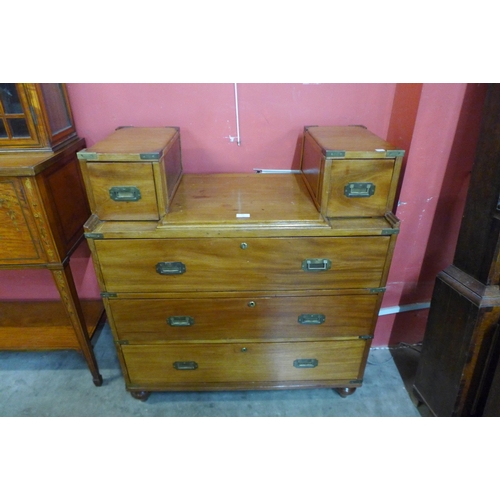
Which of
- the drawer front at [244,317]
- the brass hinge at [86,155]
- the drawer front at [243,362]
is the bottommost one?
the drawer front at [243,362]

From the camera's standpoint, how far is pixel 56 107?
139 centimetres

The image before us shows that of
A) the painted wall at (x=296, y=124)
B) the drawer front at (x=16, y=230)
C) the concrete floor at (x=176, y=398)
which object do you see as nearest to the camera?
the drawer front at (x=16, y=230)

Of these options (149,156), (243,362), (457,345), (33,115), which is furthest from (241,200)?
(457,345)

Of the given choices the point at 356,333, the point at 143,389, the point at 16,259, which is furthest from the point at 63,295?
the point at 356,333

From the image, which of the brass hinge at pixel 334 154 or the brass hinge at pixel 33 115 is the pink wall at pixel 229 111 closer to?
the brass hinge at pixel 33 115

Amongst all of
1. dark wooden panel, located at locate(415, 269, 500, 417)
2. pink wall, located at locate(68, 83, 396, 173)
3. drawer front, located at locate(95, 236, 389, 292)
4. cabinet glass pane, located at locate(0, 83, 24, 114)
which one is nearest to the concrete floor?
dark wooden panel, located at locate(415, 269, 500, 417)

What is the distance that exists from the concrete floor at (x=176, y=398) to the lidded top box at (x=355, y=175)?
975 millimetres

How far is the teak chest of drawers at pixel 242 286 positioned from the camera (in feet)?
3.97

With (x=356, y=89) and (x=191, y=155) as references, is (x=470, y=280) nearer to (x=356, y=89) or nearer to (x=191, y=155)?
(x=356, y=89)

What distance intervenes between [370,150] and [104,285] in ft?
3.49

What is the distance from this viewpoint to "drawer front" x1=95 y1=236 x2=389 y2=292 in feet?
4.00

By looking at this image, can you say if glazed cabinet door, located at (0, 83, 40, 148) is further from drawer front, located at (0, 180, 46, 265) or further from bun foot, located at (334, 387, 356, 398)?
bun foot, located at (334, 387, 356, 398)

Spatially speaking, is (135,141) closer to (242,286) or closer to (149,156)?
(149,156)

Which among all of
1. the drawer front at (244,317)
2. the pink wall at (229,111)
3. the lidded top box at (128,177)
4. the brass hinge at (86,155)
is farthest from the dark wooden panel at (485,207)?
the brass hinge at (86,155)
